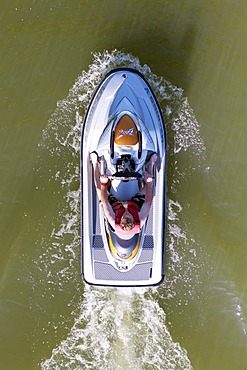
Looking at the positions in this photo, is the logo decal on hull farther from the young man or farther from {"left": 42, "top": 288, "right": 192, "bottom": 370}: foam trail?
{"left": 42, "top": 288, "right": 192, "bottom": 370}: foam trail

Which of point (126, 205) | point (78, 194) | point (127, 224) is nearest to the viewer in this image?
point (127, 224)

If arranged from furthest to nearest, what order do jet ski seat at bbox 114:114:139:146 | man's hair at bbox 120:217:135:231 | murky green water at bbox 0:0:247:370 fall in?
murky green water at bbox 0:0:247:370, jet ski seat at bbox 114:114:139:146, man's hair at bbox 120:217:135:231

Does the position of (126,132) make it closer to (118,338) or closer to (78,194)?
(78,194)

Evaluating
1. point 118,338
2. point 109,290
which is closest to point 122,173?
point 109,290

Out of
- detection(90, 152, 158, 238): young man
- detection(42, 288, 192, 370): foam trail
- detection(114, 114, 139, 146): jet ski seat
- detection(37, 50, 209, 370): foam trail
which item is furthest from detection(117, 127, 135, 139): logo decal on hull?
detection(42, 288, 192, 370): foam trail

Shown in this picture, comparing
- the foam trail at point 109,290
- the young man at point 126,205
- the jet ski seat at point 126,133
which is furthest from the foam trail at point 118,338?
the jet ski seat at point 126,133

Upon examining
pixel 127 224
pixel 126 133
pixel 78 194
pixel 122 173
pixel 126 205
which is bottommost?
pixel 127 224

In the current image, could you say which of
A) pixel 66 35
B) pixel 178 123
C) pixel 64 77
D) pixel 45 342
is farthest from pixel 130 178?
pixel 45 342
